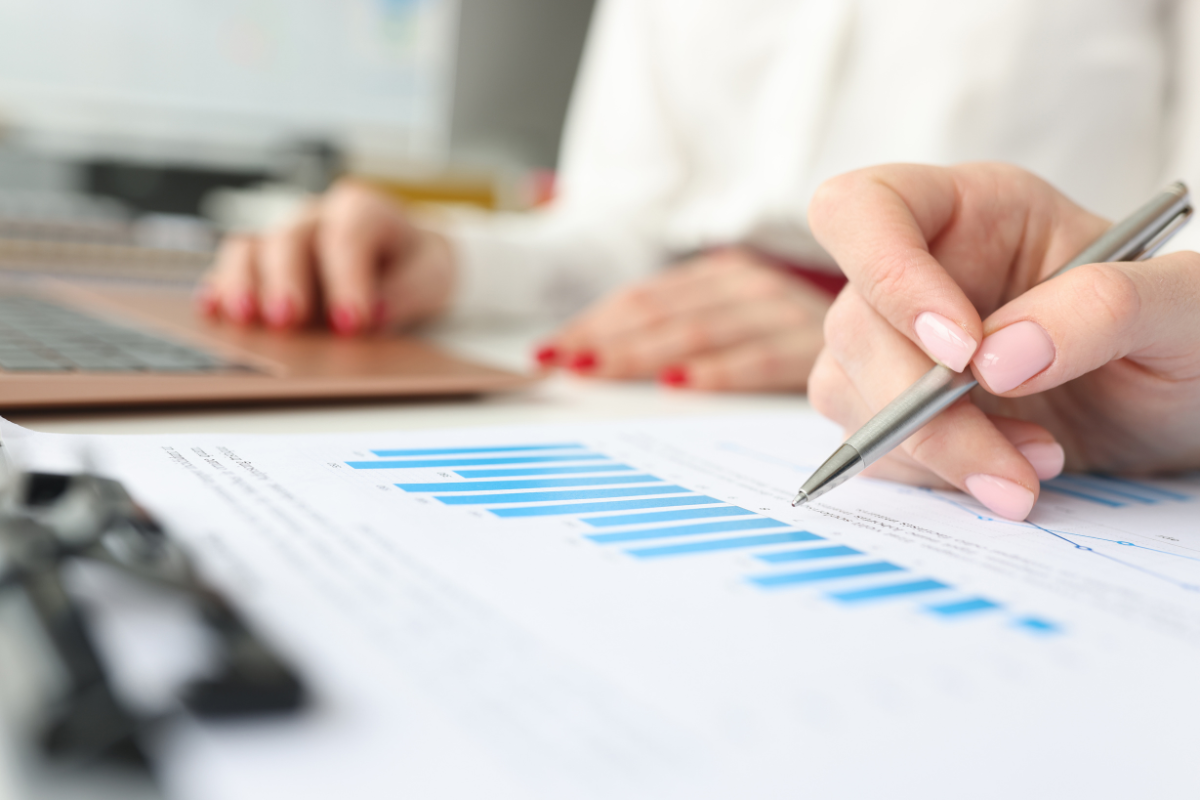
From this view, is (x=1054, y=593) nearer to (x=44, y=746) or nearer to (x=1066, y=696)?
(x=1066, y=696)

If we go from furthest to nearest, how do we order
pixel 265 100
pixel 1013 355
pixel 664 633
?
pixel 265 100 < pixel 1013 355 < pixel 664 633

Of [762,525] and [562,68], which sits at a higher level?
[562,68]

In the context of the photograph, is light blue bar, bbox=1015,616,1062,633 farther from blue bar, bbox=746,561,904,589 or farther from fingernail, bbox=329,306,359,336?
fingernail, bbox=329,306,359,336

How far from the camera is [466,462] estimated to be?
1.11 ft

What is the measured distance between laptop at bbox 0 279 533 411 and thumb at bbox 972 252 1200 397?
260mm

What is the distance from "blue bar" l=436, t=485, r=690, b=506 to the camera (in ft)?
0.94

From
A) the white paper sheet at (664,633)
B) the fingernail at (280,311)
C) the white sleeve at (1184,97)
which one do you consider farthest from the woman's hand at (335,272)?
the white sleeve at (1184,97)

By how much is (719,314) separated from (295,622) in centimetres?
50

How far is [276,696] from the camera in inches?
6.1

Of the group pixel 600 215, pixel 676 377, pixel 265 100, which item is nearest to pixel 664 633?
pixel 676 377

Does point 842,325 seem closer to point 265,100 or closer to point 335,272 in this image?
point 335,272

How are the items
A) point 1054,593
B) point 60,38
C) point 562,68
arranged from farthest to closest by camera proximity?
1. point 562,68
2. point 60,38
3. point 1054,593

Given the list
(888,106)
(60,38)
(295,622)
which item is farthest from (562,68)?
(295,622)

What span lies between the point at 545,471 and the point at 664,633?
14 cm
